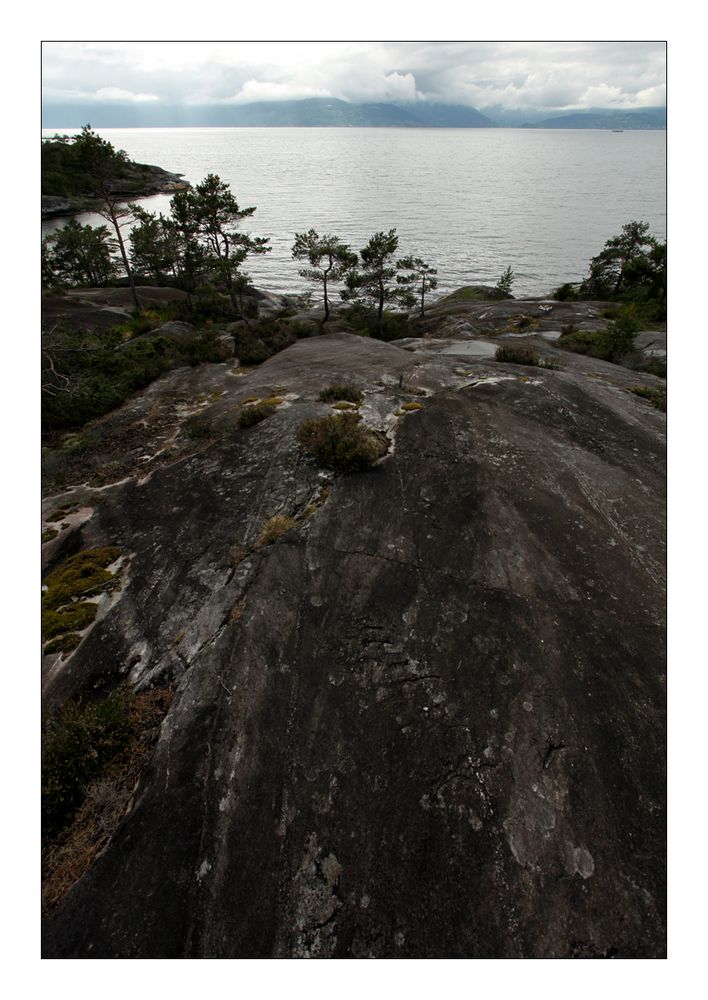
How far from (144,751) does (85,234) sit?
239 ft

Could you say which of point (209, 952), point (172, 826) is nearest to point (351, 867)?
point (209, 952)

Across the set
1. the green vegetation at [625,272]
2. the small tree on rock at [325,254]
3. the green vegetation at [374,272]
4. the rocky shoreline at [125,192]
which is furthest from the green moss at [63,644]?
the green vegetation at [625,272]

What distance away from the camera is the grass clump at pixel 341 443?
1191 cm

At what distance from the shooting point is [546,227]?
12900 centimetres

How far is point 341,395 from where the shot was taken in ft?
51.9

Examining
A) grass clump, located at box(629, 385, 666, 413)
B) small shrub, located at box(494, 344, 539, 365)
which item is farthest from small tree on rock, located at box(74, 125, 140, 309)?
grass clump, located at box(629, 385, 666, 413)

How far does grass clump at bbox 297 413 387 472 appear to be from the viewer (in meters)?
11.9

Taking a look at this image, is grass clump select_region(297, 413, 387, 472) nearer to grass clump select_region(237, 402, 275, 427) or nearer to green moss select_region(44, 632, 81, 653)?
grass clump select_region(237, 402, 275, 427)

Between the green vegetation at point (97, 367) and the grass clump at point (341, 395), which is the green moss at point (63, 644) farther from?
the grass clump at point (341, 395)

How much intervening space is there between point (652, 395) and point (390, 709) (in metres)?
19.7

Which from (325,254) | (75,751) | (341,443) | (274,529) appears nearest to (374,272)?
(325,254)

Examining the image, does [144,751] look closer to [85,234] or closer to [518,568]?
[518,568]

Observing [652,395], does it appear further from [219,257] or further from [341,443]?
[219,257]

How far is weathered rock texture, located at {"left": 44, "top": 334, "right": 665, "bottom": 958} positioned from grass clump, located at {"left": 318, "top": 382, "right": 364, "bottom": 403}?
173 inches
